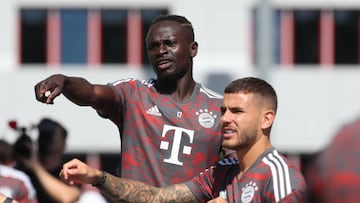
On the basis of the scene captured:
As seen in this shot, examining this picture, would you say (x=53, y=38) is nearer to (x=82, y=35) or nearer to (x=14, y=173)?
(x=82, y=35)

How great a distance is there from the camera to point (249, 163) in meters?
4.02

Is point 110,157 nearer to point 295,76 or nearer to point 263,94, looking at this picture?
point 295,76

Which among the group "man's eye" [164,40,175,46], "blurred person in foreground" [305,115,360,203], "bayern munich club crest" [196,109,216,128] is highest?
"man's eye" [164,40,175,46]

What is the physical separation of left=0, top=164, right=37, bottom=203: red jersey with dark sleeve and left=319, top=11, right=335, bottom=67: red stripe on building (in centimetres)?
1469

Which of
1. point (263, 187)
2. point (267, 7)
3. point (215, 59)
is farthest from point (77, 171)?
point (215, 59)

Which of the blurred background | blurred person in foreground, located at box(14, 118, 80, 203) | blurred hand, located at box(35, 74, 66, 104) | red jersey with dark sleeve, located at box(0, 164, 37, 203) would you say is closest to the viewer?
blurred hand, located at box(35, 74, 66, 104)

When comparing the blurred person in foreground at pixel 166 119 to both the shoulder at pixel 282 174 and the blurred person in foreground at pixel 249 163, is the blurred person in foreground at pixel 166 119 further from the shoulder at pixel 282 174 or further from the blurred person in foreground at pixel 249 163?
the shoulder at pixel 282 174

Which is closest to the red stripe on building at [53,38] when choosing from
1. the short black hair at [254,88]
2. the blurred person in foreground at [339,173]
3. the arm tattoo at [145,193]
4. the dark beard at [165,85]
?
the dark beard at [165,85]

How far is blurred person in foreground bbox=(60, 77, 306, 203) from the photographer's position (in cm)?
380

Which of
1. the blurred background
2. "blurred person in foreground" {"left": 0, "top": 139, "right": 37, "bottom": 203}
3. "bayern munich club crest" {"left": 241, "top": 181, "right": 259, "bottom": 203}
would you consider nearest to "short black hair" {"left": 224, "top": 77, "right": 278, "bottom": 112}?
"bayern munich club crest" {"left": 241, "top": 181, "right": 259, "bottom": 203}

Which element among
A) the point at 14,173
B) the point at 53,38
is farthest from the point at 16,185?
the point at 53,38

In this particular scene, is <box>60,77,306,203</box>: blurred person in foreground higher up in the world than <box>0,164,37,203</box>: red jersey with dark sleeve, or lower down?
higher up

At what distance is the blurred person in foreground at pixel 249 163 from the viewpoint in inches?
150

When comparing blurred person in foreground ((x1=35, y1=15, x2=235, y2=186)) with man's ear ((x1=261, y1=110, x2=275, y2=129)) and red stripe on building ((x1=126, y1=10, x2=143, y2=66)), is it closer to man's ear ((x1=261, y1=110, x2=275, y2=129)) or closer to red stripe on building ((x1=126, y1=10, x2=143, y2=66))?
man's ear ((x1=261, y1=110, x2=275, y2=129))
